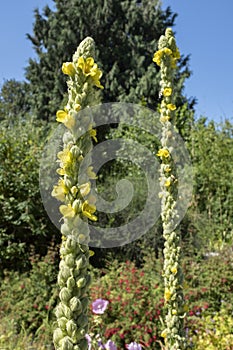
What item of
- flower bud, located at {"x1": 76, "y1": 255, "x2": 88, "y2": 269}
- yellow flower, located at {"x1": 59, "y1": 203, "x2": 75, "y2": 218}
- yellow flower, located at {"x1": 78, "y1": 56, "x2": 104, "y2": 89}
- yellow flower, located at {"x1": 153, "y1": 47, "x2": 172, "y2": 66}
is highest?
yellow flower, located at {"x1": 153, "y1": 47, "x2": 172, "y2": 66}

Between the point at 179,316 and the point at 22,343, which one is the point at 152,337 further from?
the point at 179,316

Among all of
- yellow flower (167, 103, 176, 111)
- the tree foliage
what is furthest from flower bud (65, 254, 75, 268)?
the tree foliage

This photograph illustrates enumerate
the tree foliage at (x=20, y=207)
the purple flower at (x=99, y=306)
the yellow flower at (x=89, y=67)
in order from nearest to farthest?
1. the yellow flower at (x=89, y=67)
2. the purple flower at (x=99, y=306)
3. the tree foliage at (x=20, y=207)

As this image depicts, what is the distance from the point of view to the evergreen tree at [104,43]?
14.5 meters

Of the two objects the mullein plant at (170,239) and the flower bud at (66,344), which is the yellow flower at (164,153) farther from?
the flower bud at (66,344)

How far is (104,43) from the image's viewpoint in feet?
51.0

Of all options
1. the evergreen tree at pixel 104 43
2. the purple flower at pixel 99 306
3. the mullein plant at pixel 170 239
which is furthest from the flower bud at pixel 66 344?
the evergreen tree at pixel 104 43

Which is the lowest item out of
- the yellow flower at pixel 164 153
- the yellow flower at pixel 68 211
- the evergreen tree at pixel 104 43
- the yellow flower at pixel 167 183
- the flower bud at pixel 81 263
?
the flower bud at pixel 81 263

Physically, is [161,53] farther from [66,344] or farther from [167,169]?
[66,344]

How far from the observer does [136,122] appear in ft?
30.1

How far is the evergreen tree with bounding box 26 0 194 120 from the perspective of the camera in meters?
14.5

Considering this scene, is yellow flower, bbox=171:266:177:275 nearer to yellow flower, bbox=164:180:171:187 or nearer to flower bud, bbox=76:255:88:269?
yellow flower, bbox=164:180:171:187

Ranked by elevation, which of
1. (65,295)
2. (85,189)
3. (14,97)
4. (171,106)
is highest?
(14,97)

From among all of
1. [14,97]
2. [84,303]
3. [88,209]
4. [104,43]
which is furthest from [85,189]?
[14,97]
